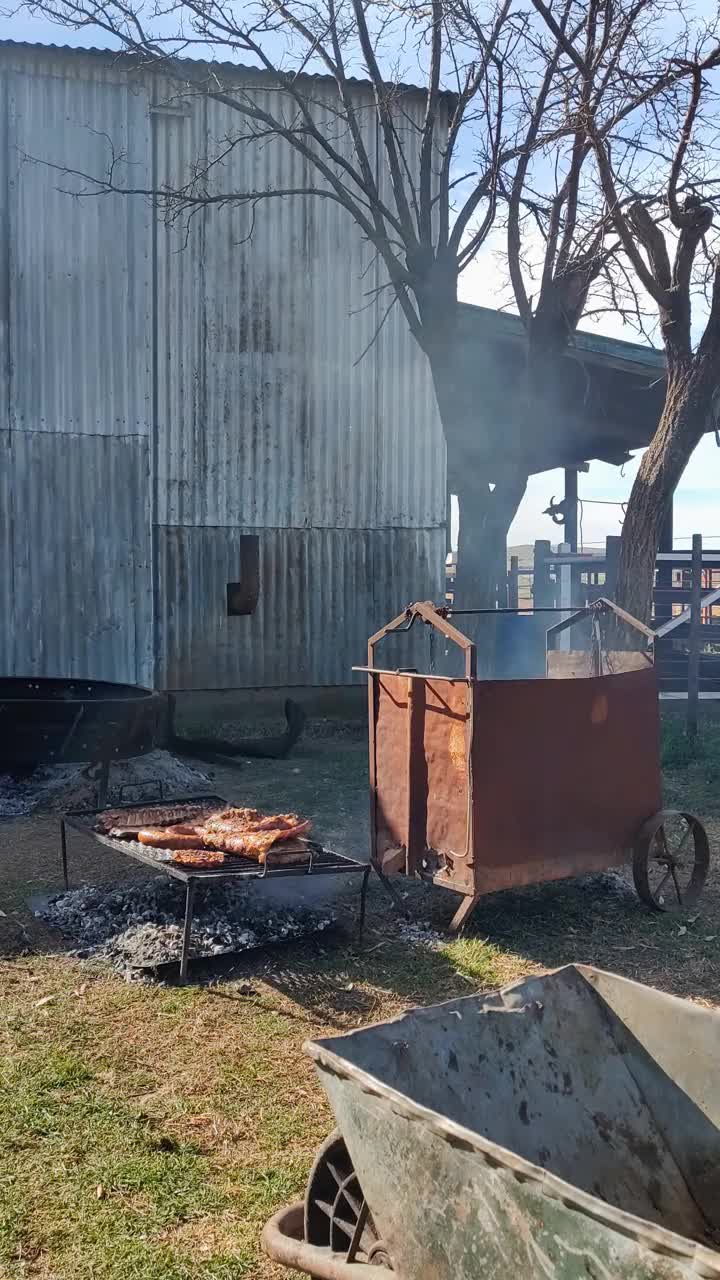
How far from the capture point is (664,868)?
7.83 metres

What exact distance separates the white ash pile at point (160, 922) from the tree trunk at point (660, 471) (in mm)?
6143

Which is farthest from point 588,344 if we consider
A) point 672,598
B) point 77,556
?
point 77,556

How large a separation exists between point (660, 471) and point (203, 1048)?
805 cm

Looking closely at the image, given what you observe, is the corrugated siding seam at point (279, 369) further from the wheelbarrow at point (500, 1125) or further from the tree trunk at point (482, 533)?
the wheelbarrow at point (500, 1125)

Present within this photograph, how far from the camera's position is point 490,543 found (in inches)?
503

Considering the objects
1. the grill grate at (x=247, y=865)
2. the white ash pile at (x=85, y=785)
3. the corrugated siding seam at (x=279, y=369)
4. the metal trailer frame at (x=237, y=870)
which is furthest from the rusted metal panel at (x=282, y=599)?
the metal trailer frame at (x=237, y=870)

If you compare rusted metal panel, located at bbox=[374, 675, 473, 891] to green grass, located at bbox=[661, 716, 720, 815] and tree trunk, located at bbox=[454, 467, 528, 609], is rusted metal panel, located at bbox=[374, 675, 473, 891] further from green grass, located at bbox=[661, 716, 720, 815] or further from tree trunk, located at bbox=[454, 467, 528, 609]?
tree trunk, located at bbox=[454, 467, 528, 609]

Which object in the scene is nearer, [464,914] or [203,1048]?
[203,1048]

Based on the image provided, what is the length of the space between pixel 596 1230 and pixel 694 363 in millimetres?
9964

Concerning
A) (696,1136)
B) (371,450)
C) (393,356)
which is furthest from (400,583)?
(696,1136)

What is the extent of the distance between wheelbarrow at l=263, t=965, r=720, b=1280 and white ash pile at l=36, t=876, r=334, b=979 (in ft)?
9.53

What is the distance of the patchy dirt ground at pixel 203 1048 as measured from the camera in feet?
11.1

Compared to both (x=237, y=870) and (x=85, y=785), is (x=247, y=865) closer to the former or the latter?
(x=237, y=870)

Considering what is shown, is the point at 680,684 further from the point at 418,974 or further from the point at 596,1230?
the point at 596,1230
